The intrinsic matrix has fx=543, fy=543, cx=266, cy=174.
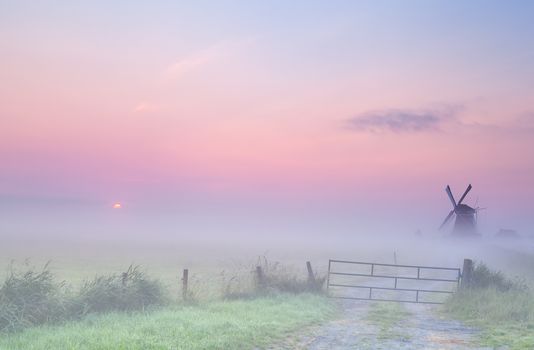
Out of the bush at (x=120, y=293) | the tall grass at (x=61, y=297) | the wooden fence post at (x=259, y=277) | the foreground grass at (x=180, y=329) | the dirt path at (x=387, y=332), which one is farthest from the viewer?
the wooden fence post at (x=259, y=277)

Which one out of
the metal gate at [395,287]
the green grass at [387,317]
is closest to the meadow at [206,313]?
the green grass at [387,317]

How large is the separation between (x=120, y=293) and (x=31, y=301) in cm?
295

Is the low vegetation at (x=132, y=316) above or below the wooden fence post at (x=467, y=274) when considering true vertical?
below

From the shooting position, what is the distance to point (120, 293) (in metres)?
17.3

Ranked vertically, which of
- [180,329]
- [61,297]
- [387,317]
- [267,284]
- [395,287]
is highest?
[61,297]

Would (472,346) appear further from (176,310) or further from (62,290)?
(62,290)

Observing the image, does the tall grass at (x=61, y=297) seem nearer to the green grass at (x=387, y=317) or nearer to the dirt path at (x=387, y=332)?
the dirt path at (x=387, y=332)

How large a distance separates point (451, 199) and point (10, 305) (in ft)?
260

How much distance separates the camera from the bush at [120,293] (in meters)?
16.5

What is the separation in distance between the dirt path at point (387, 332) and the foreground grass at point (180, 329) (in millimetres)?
872

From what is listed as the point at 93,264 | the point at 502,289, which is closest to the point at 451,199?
the point at 93,264

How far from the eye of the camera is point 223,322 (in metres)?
14.7

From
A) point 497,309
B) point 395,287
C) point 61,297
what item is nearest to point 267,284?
point 395,287

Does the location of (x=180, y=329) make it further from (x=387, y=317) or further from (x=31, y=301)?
(x=387, y=317)
